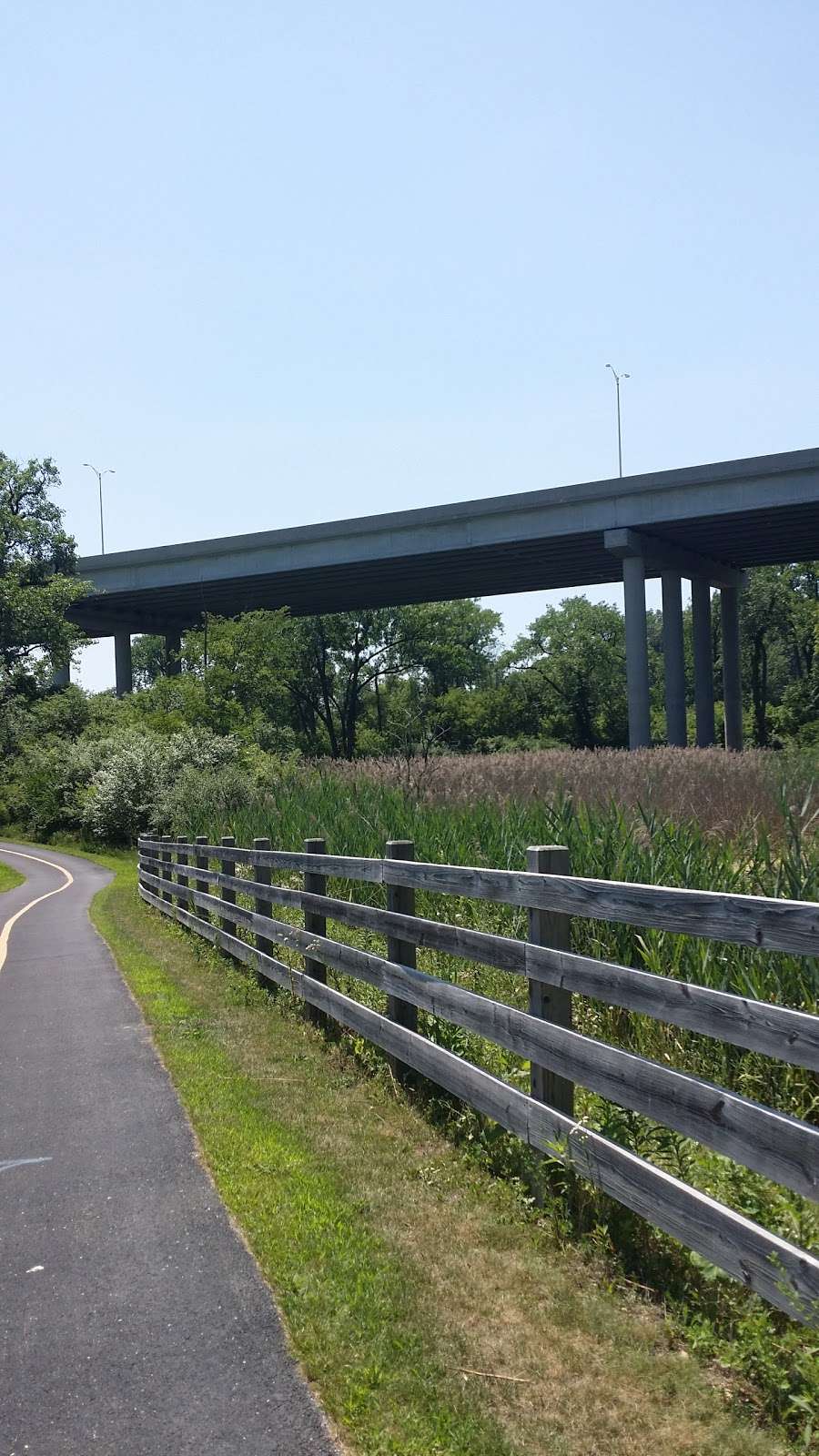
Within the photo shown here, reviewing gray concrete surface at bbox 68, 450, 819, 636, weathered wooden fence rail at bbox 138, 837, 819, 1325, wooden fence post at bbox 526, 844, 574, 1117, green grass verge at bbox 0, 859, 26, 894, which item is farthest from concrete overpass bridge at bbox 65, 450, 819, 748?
wooden fence post at bbox 526, 844, 574, 1117

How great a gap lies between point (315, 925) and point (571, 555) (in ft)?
132

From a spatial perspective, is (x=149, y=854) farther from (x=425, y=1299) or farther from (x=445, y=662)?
(x=445, y=662)

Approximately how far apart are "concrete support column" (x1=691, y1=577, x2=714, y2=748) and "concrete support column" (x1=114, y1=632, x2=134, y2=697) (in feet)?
95.6

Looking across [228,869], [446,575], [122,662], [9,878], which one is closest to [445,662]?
[122,662]

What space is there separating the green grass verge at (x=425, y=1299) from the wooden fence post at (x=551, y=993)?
48 cm

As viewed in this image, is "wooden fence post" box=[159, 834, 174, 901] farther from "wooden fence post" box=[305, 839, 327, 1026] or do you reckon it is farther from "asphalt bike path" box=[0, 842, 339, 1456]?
"asphalt bike path" box=[0, 842, 339, 1456]

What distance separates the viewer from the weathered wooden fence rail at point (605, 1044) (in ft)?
10.8

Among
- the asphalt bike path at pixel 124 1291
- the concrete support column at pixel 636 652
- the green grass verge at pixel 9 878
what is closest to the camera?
the asphalt bike path at pixel 124 1291

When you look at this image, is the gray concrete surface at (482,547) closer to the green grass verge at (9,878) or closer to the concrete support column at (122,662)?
the concrete support column at (122,662)

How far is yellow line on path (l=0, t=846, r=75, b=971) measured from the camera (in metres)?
16.9

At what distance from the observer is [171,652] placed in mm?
60250

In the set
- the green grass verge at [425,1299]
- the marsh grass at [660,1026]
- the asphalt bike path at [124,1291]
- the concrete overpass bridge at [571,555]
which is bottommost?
the asphalt bike path at [124,1291]

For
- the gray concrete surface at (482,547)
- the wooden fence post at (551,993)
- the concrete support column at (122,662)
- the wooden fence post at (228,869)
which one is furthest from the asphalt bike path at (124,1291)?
the concrete support column at (122,662)

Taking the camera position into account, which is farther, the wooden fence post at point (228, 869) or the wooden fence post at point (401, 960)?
the wooden fence post at point (228, 869)
